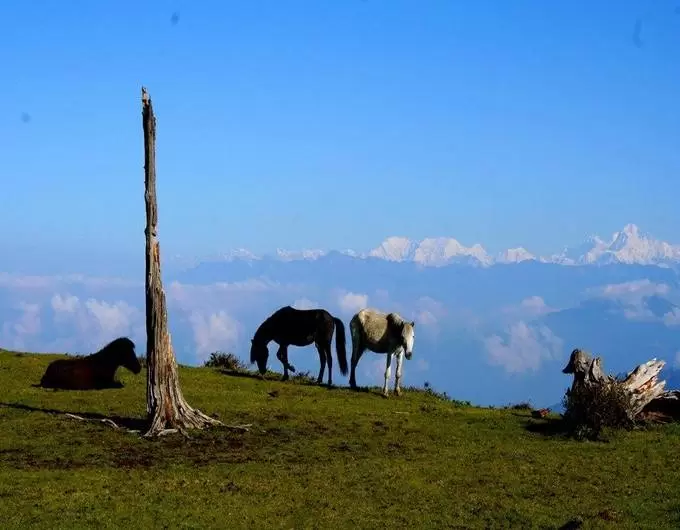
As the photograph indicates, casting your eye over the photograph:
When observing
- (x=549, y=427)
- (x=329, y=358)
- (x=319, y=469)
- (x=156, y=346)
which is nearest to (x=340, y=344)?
(x=329, y=358)

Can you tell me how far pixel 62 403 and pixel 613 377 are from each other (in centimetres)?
1840

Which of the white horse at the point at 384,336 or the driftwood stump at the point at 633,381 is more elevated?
the white horse at the point at 384,336

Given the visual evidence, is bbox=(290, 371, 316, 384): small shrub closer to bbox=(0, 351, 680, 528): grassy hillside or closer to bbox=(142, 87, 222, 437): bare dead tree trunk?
bbox=(0, 351, 680, 528): grassy hillside

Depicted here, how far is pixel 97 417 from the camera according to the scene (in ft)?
93.2

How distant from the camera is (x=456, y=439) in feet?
91.1

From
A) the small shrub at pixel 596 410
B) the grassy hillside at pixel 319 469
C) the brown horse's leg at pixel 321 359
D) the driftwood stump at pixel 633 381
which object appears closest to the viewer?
the grassy hillside at pixel 319 469

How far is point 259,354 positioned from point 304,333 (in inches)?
97.6

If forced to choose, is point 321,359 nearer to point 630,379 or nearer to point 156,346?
point 156,346

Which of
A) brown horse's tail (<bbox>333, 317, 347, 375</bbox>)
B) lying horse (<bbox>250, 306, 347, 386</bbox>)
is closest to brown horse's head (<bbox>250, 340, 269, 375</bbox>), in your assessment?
lying horse (<bbox>250, 306, 347, 386</bbox>)

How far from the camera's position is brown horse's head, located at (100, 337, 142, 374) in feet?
109

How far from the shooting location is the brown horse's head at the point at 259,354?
38.6m

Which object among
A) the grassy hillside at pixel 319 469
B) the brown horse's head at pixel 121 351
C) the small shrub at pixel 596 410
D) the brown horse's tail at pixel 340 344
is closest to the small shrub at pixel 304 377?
the brown horse's tail at pixel 340 344

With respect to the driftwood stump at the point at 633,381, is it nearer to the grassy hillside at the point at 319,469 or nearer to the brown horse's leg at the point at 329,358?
the grassy hillside at the point at 319,469

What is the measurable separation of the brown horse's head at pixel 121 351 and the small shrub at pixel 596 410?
1550cm
